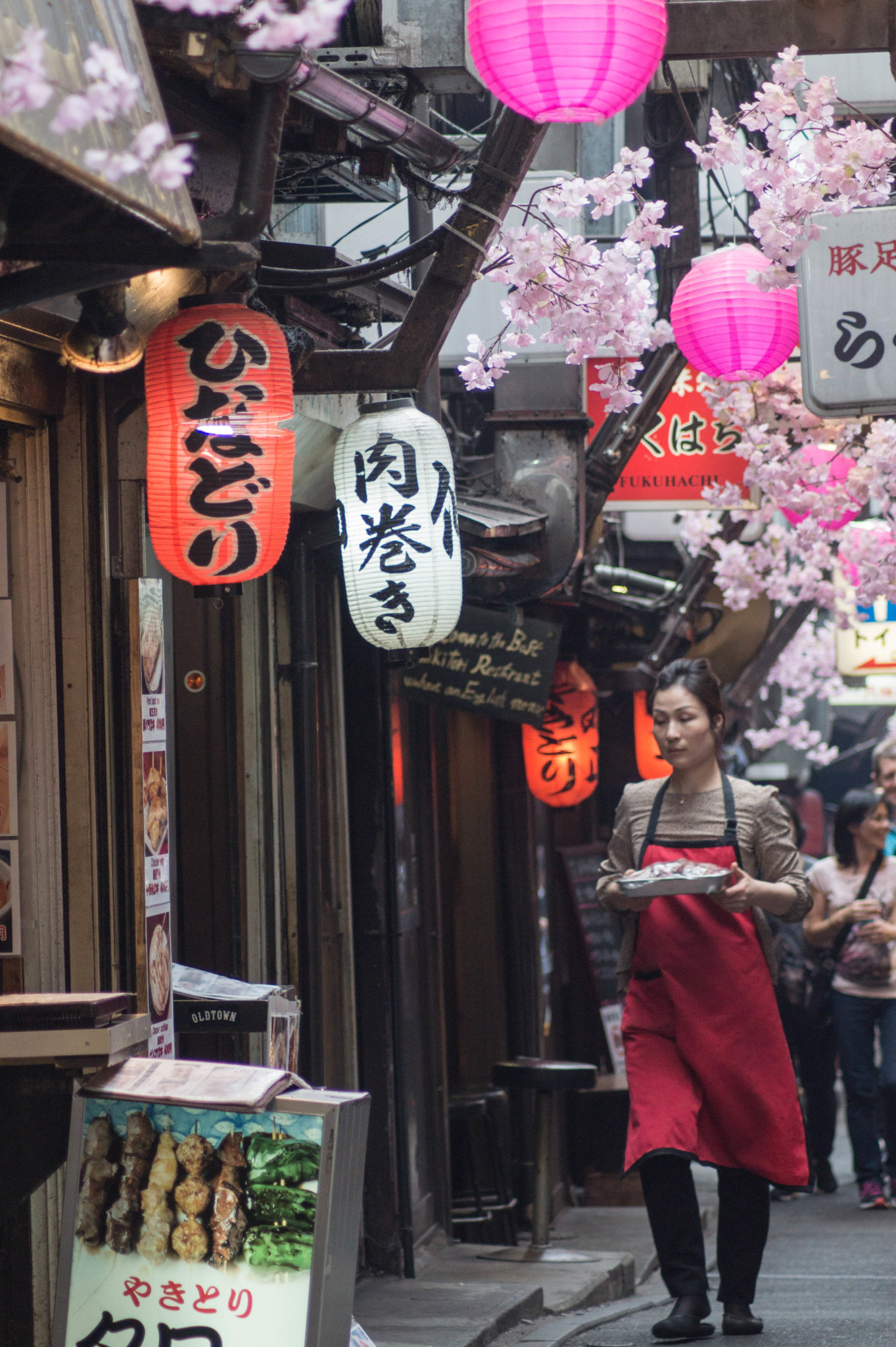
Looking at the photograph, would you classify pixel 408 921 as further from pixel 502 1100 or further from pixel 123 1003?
pixel 123 1003

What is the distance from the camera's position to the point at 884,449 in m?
12.0

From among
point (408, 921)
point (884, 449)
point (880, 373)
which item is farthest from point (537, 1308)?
point (884, 449)

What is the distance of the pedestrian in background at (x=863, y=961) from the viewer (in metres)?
11.7

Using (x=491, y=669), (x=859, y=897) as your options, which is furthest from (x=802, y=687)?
(x=491, y=669)

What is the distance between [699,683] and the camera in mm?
7527

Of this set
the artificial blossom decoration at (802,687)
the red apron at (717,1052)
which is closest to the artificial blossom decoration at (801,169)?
the red apron at (717,1052)

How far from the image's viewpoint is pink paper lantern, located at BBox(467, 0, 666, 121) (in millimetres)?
5703

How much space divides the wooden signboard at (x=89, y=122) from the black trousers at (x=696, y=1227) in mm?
4547

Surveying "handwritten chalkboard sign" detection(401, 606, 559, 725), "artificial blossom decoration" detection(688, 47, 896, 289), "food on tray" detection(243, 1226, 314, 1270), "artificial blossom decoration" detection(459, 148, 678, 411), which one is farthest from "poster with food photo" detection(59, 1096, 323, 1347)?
"handwritten chalkboard sign" detection(401, 606, 559, 725)

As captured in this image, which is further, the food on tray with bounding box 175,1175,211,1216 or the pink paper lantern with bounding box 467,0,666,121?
the pink paper lantern with bounding box 467,0,666,121

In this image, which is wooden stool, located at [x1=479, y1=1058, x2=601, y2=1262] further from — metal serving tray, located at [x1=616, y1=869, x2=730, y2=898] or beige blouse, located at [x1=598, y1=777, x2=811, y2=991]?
metal serving tray, located at [x1=616, y1=869, x2=730, y2=898]

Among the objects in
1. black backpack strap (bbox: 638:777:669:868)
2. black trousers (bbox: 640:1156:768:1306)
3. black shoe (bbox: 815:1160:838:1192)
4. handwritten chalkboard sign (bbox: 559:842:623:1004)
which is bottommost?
black shoe (bbox: 815:1160:838:1192)

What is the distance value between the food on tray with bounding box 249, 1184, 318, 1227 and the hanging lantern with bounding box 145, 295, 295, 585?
2.20m

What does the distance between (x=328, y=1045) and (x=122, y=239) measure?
18.3 feet
